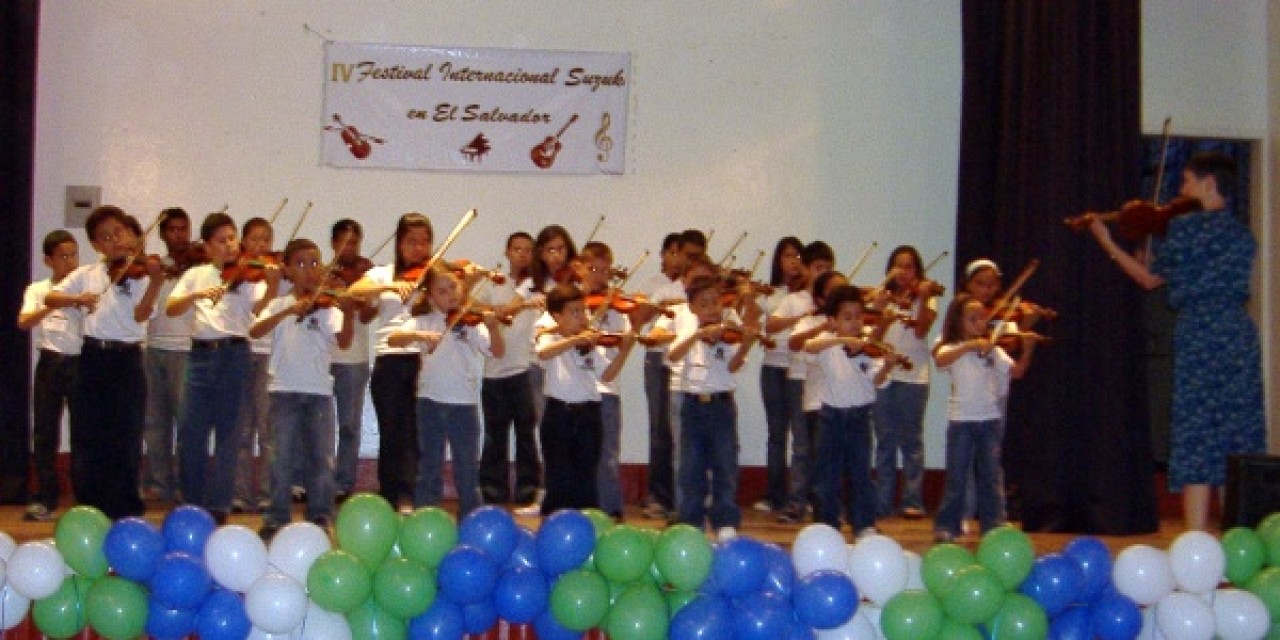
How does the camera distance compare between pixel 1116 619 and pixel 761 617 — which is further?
pixel 1116 619

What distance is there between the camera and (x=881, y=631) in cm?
416

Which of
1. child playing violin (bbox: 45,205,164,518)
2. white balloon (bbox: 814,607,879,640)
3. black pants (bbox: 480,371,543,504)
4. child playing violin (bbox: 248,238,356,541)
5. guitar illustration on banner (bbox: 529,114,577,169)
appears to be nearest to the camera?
white balloon (bbox: 814,607,879,640)

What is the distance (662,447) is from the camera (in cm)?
716

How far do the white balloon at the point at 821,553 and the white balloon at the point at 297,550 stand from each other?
125 cm

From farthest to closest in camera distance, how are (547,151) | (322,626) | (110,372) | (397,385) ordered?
(547,151) → (397,385) → (110,372) → (322,626)

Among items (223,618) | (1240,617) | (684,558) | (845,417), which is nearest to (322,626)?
(223,618)

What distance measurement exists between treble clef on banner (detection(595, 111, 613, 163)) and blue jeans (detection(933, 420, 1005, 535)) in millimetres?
2488

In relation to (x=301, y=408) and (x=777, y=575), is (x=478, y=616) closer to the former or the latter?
(x=777, y=575)

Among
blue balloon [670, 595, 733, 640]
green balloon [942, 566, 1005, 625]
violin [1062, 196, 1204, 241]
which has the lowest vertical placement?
blue balloon [670, 595, 733, 640]

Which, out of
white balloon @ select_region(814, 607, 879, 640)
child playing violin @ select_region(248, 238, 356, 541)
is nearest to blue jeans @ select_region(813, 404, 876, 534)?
child playing violin @ select_region(248, 238, 356, 541)

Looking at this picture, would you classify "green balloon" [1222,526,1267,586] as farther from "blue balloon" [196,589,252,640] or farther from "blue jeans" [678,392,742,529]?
"blue balloon" [196,589,252,640]

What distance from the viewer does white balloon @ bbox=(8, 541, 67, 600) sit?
12.8 ft

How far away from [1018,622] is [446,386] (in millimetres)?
2814

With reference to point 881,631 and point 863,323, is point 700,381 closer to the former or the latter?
point 863,323
